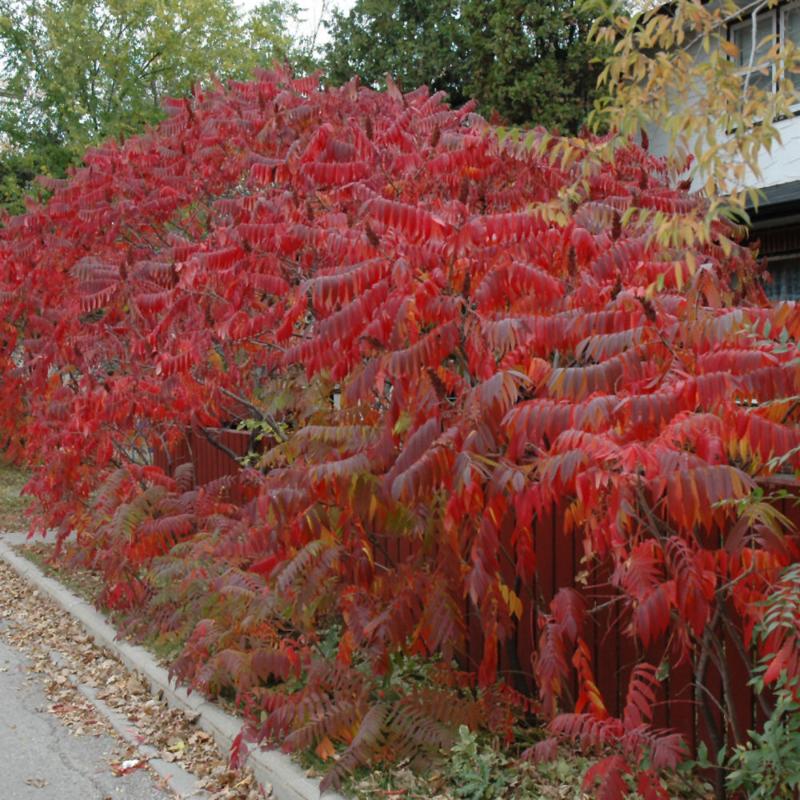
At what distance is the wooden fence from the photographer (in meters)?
4.77

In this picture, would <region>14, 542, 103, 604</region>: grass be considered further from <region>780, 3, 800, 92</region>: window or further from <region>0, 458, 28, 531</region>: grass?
<region>780, 3, 800, 92</region>: window

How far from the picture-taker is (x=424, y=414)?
4.74 m

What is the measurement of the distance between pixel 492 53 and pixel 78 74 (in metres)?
12.3

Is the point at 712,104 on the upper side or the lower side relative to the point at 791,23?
lower

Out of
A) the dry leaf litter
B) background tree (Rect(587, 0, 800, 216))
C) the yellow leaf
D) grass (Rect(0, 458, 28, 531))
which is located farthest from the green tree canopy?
the yellow leaf

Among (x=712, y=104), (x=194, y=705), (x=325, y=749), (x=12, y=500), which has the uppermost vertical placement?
(x=712, y=104)

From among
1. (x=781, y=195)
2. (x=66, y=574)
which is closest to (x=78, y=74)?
(x=66, y=574)

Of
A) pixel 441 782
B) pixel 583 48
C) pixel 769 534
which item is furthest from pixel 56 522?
pixel 583 48

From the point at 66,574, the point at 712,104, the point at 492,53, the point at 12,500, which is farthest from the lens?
the point at 492,53

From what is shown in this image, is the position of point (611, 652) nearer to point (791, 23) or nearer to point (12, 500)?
point (791, 23)

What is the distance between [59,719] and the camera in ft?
24.3

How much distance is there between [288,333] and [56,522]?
217 inches

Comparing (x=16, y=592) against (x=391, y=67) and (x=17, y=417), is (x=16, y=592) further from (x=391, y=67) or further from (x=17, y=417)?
(x=391, y=67)

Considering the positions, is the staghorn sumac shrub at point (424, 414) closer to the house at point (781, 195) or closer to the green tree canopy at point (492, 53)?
the house at point (781, 195)
